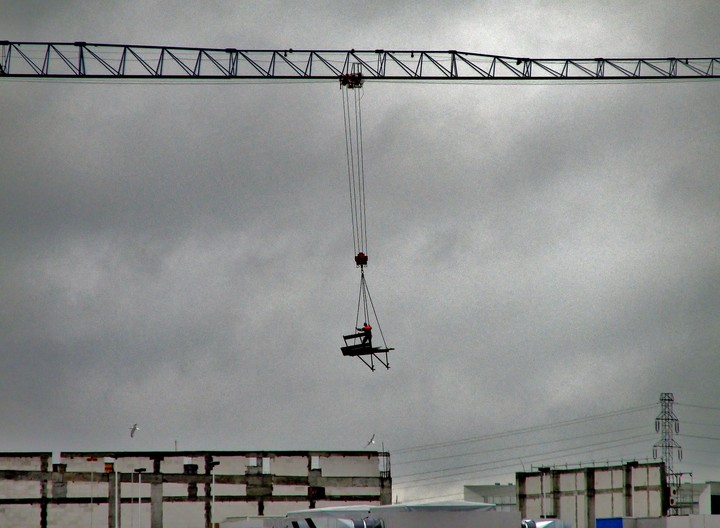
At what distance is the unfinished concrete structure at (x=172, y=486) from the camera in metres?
72.9

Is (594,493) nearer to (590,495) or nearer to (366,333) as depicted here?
(590,495)

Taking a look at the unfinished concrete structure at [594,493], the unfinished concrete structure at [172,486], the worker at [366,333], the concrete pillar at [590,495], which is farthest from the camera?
the concrete pillar at [590,495]

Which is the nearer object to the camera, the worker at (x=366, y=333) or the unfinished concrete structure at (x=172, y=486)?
the worker at (x=366, y=333)

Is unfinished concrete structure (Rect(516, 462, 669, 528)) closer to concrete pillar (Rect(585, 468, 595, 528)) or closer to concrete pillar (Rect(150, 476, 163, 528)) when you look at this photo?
concrete pillar (Rect(585, 468, 595, 528))

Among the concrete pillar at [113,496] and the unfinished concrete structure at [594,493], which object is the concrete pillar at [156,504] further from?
the unfinished concrete structure at [594,493]

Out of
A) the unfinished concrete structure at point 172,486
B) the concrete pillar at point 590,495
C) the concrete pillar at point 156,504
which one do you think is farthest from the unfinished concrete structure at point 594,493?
the concrete pillar at point 156,504

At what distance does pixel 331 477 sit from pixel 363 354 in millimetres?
29482

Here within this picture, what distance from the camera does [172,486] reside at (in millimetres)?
75438

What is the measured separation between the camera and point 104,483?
7444 cm

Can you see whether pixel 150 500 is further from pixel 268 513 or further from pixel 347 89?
pixel 347 89

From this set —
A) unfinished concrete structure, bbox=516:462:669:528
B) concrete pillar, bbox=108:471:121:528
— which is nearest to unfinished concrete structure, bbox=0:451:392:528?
concrete pillar, bbox=108:471:121:528

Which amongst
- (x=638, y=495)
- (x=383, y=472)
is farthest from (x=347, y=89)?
(x=638, y=495)

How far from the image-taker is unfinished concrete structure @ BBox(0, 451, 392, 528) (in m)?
72.9

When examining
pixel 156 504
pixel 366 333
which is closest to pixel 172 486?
pixel 156 504
